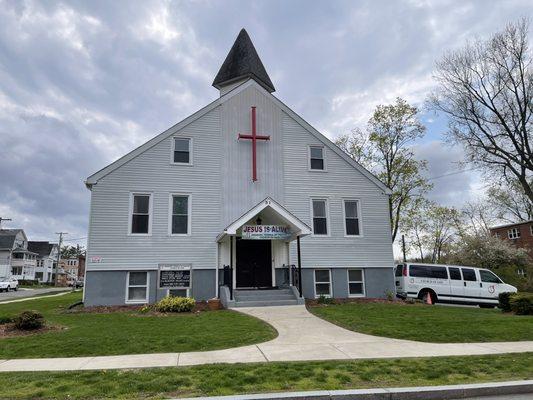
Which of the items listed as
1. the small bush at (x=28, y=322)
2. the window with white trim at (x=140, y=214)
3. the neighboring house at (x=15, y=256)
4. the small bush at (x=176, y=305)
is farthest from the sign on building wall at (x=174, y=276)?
the neighboring house at (x=15, y=256)

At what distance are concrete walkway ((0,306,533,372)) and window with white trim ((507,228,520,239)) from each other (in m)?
44.3

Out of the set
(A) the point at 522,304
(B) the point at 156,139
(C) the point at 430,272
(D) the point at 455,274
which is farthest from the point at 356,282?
(B) the point at 156,139

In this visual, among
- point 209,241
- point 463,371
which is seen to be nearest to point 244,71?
point 209,241

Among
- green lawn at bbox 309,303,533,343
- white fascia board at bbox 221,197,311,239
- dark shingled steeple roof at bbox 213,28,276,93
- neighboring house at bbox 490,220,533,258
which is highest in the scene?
dark shingled steeple roof at bbox 213,28,276,93

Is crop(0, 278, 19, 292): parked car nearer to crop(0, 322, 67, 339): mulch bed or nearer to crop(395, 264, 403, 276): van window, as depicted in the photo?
crop(0, 322, 67, 339): mulch bed

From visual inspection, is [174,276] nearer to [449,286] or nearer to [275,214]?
[275,214]

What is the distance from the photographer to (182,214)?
1783 centimetres

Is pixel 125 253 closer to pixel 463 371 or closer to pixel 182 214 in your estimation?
pixel 182 214

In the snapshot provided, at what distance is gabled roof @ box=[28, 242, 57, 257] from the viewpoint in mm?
84994

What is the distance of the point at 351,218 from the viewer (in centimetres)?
1972

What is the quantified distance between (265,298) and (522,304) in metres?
9.33

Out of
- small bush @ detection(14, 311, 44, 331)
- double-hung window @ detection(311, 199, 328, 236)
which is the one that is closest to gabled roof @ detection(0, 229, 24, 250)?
double-hung window @ detection(311, 199, 328, 236)

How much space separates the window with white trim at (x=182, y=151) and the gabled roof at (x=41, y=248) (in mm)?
79294

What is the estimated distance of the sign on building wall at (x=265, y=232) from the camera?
16062 mm
